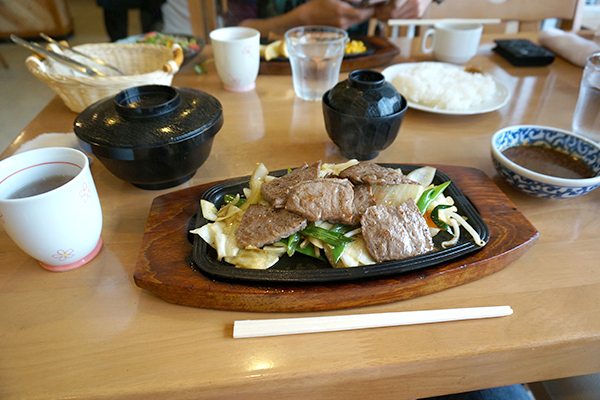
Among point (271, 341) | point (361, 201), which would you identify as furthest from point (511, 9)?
point (271, 341)

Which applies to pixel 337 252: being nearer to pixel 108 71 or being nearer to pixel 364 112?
pixel 364 112

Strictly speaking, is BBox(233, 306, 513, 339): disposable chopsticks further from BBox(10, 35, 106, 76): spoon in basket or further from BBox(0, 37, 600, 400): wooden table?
BBox(10, 35, 106, 76): spoon in basket

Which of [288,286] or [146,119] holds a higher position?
[146,119]

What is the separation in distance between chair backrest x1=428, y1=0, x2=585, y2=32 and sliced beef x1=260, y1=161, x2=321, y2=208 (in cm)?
228

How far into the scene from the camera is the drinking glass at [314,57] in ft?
5.23

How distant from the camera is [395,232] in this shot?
805 millimetres

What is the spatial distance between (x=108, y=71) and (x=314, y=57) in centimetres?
91

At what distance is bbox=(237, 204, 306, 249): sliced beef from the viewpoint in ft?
2.64

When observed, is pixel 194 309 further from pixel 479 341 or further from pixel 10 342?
pixel 479 341

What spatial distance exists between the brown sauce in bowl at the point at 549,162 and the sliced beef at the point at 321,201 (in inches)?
24.7

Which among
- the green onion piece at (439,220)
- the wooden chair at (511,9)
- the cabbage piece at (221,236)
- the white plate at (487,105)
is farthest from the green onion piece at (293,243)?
the wooden chair at (511,9)

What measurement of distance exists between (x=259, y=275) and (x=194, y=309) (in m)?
0.16

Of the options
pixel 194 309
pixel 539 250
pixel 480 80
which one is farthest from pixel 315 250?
pixel 480 80

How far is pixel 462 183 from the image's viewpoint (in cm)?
105
